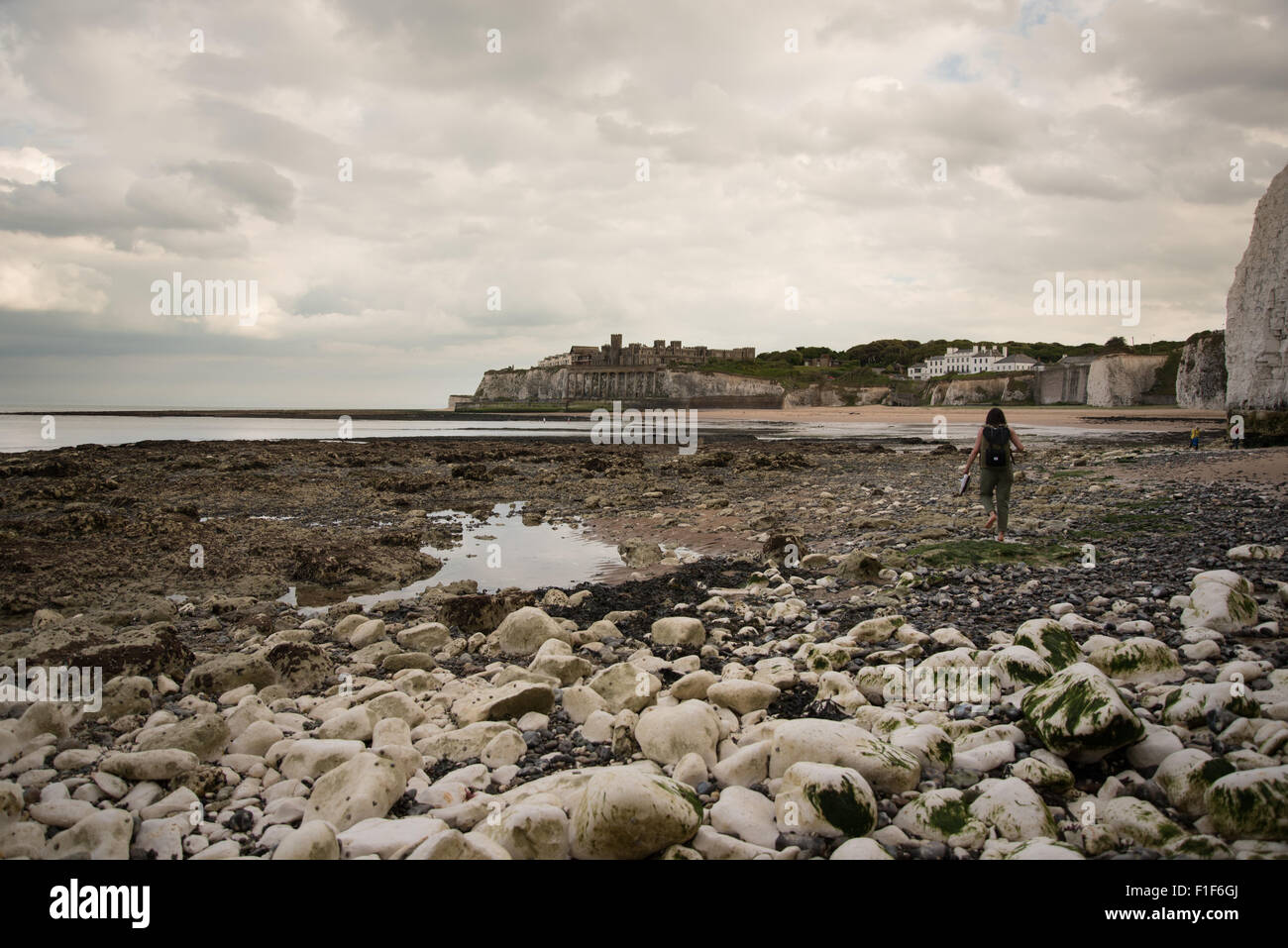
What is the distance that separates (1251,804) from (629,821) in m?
3.08

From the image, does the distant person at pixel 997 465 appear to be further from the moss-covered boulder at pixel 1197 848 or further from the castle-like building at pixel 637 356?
the castle-like building at pixel 637 356

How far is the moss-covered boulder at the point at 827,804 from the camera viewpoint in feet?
12.1

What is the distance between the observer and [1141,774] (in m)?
4.04

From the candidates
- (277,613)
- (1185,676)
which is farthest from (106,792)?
(1185,676)

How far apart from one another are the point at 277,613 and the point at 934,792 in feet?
27.6

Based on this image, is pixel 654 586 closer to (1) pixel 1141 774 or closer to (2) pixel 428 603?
(2) pixel 428 603

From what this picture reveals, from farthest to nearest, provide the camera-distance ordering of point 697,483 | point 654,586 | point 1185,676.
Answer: point 697,483, point 654,586, point 1185,676

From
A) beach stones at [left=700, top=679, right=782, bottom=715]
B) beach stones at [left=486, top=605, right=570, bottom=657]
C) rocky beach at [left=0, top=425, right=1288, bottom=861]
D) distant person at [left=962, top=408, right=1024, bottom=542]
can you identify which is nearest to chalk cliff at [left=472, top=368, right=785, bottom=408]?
distant person at [left=962, top=408, right=1024, bottom=542]

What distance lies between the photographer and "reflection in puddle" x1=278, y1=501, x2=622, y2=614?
1072 cm

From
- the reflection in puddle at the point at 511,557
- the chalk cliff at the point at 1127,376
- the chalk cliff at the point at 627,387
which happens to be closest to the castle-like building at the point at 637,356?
the chalk cliff at the point at 627,387

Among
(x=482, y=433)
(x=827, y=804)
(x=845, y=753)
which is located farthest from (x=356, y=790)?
(x=482, y=433)

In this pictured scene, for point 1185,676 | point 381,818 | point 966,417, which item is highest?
point 966,417

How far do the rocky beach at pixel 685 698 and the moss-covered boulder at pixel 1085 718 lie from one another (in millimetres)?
20

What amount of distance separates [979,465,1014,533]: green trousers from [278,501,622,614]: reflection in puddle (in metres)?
6.17
